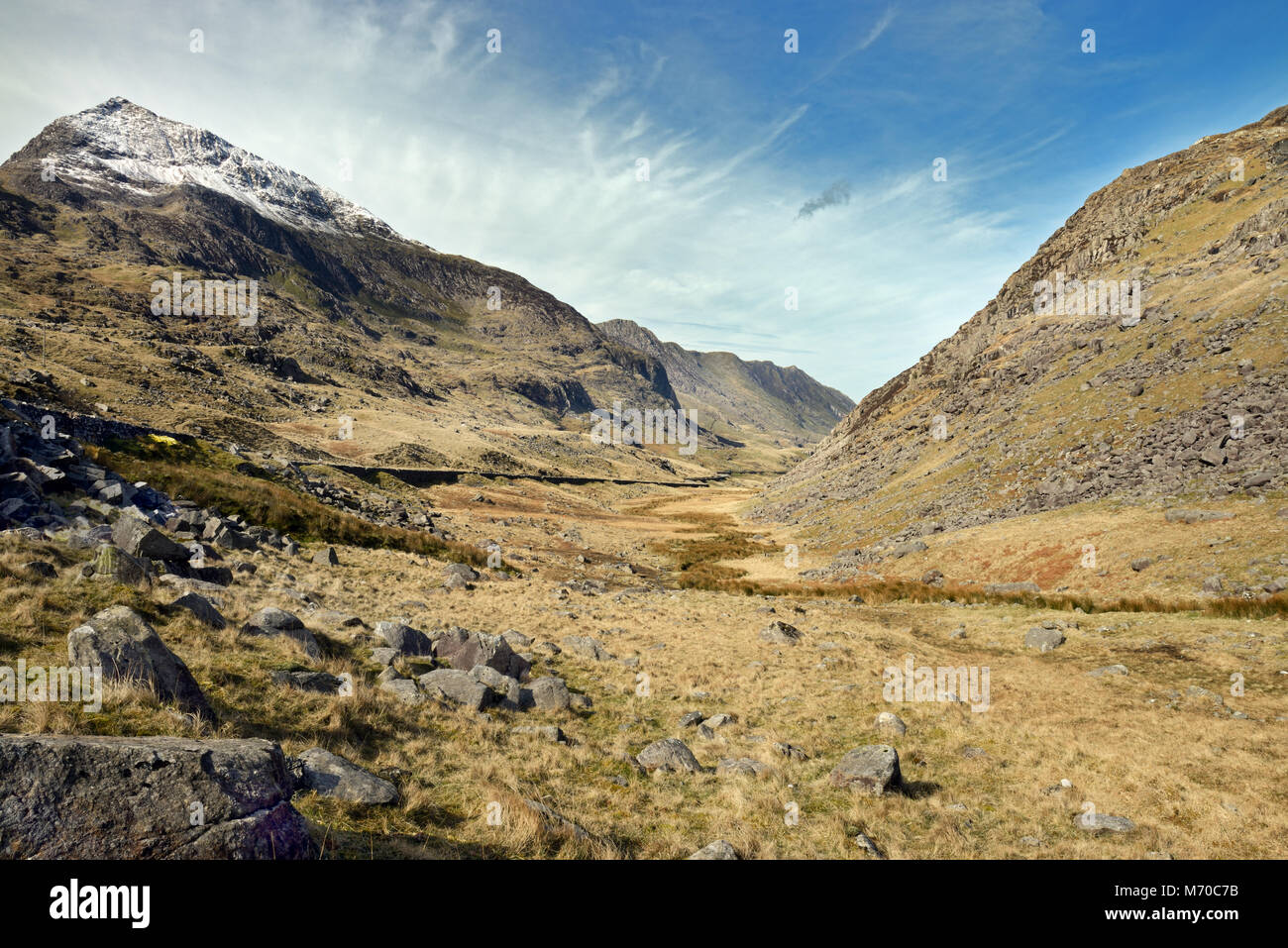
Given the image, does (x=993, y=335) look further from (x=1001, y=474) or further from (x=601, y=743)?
(x=601, y=743)

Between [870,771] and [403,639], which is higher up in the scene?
[403,639]

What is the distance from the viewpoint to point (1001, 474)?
158 feet

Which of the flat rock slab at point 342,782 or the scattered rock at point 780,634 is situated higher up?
the flat rock slab at point 342,782

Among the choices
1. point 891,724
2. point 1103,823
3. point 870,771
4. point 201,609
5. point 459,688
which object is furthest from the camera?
point 891,724

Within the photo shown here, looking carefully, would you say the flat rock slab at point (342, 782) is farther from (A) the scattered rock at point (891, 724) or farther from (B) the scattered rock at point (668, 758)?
(A) the scattered rock at point (891, 724)

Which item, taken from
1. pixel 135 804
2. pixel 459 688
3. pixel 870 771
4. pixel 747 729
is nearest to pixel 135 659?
pixel 135 804

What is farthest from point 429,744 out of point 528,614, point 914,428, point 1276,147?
point 1276,147

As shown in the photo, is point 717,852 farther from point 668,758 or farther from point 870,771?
point 870,771

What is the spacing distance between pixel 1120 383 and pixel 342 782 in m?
62.7

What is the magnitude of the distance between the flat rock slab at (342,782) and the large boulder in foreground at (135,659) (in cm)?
187

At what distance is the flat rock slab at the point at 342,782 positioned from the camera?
7113 millimetres

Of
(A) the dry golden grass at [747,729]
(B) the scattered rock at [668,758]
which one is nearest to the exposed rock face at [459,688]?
(A) the dry golden grass at [747,729]

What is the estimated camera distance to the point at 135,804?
465 centimetres
